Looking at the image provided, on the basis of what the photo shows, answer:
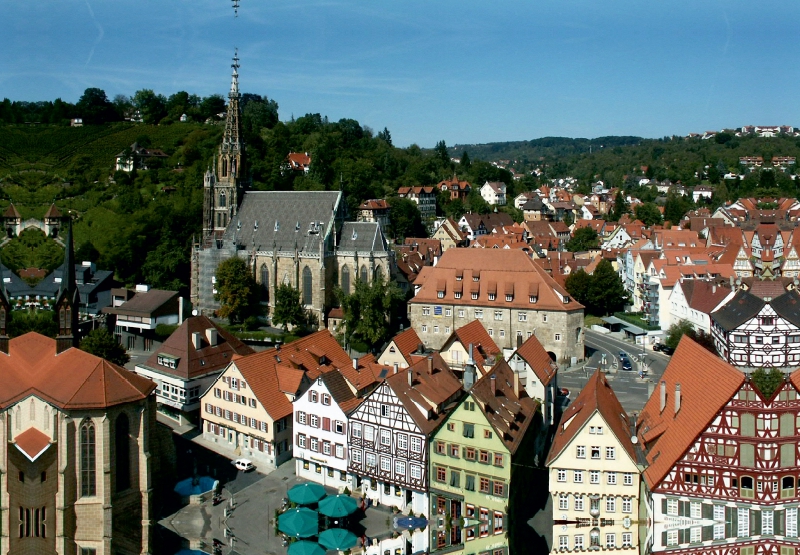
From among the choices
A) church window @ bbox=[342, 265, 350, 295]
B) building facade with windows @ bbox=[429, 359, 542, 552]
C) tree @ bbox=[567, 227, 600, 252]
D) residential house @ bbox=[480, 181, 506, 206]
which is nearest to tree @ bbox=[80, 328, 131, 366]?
church window @ bbox=[342, 265, 350, 295]

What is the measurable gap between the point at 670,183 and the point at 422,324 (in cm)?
13506

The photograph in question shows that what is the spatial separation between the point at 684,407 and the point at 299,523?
1572 cm

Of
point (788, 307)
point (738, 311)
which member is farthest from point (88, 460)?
point (788, 307)

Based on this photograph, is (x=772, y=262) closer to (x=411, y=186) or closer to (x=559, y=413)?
(x=559, y=413)

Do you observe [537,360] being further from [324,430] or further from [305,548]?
[305,548]

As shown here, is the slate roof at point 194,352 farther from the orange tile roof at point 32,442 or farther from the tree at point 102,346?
the orange tile roof at point 32,442

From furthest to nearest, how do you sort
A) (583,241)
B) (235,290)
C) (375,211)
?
(583,241) < (375,211) < (235,290)

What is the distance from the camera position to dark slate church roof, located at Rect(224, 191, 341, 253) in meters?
68.7

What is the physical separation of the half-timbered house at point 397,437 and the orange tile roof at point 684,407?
27.6ft

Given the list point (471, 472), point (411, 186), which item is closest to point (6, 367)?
point (471, 472)

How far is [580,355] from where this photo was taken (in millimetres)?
59531

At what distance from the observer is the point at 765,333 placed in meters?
53.9

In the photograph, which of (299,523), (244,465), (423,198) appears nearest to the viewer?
(299,523)

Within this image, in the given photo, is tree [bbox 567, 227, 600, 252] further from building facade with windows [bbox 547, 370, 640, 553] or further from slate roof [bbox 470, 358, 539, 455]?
building facade with windows [bbox 547, 370, 640, 553]
